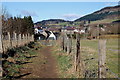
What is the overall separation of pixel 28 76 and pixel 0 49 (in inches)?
230

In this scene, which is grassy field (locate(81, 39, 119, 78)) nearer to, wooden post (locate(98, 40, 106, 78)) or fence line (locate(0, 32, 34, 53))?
wooden post (locate(98, 40, 106, 78))

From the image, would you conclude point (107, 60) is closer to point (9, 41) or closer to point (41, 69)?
point (41, 69)

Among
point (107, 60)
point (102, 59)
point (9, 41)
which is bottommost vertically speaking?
point (107, 60)

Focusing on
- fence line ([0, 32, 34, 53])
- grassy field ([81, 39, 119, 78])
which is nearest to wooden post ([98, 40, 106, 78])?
grassy field ([81, 39, 119, 78])

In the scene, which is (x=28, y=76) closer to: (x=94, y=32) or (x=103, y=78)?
(x=103, y=78)

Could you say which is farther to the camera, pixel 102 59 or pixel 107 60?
pixel 107 60

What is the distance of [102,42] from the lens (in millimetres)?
6121

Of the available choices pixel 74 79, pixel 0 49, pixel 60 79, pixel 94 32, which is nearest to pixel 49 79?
pixel 60 79

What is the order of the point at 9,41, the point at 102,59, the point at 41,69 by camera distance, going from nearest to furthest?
the point at 102,59 < the point at 41,69 < the point at 9,41

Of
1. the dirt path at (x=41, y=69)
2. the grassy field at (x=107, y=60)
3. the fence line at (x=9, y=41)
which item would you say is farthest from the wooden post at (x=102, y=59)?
the fence line at (x=9, y=41)

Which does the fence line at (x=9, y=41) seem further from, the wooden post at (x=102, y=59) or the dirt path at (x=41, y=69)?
the wooden post at (x=102, y=59)

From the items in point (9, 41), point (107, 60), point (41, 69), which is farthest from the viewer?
point (9, 41)

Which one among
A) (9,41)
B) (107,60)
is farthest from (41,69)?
(9,41)

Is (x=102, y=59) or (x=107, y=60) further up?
(x=102, y=59)
